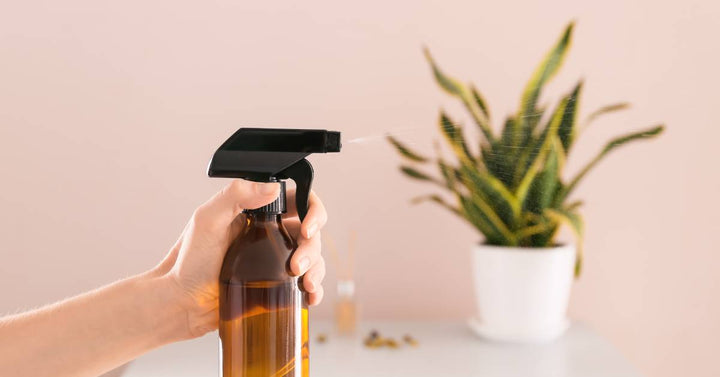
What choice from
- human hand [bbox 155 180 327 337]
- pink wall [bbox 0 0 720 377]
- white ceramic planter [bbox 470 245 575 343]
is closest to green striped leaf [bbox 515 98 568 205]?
white ceramic planter [bbox 470 245 575 343]

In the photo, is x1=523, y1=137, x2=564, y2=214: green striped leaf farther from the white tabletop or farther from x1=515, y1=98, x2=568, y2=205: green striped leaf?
the white tabletop

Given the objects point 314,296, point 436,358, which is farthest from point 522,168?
point 314,296

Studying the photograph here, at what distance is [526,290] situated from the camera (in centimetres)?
140

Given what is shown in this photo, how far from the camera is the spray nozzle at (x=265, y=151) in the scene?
2.28ft

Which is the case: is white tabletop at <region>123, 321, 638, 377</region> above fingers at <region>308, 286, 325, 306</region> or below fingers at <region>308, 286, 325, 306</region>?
below

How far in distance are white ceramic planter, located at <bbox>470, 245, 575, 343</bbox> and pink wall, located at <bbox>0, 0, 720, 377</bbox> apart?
0.28 metres

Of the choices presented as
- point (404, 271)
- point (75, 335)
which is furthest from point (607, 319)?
point (75, 335)

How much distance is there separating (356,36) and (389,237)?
1.42ft

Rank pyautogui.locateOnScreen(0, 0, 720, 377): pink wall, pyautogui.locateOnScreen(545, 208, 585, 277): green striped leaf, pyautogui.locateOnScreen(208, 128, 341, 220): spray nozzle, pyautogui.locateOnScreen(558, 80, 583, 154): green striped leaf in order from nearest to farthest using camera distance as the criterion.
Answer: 1. pyautogui.locateOnScreen(208, 128, 341, 220): spray nozzle
2. pyautogui.locateOnScreen(545, 208, 585, 277): green striped leaf
3. pyautogui.locateOnScreen(558, 80, 583, 154): green striped leaf
4. pyautogui.locateOnScreen(0, 0, 720, 377): pink wall

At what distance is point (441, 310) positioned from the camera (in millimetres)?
1711

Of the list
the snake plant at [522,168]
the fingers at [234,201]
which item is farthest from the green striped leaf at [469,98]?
the fingers at [234,201]

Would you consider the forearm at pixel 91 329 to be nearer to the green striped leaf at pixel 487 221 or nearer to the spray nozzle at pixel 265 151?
the spray nozzle at pixel 265 151

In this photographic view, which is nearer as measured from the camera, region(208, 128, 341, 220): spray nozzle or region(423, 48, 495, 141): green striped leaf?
region(208, 128, 341, 220): spray nozzle

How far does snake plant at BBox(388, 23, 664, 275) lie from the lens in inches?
55.6
